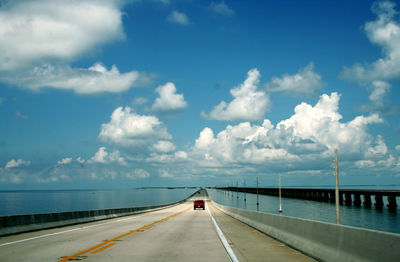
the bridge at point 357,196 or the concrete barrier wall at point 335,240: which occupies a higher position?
the concrete barrier wall at point 335,240

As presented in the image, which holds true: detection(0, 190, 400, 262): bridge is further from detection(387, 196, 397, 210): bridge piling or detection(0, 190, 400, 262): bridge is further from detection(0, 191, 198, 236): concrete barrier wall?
detection(387, 196, 397, 210): bridge piling

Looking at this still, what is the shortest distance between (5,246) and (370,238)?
12.0 metres

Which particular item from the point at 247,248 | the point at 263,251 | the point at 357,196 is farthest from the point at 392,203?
the point at 263,251

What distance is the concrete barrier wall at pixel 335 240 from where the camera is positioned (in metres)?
7.17

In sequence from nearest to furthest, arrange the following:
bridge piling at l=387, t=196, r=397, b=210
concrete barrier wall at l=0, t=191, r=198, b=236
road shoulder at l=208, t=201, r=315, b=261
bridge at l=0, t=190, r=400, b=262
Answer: bridge at l=0, t=190, r=400, b=262, road shoulder at l=208, t=201, r=315, b=261, concrete barrier wall at l=0, t=191, r=198, b=236, bridge piling at l=387, t=196, r=397, b=210

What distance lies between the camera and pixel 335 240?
973 centimetres

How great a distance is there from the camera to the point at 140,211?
4909 centimetres

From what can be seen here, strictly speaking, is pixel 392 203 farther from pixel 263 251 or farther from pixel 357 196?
pixel 263 251

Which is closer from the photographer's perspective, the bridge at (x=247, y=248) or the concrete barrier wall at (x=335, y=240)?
the concrete barrier wall at (x=335, y=240)

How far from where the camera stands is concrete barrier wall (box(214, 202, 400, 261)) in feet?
23.5

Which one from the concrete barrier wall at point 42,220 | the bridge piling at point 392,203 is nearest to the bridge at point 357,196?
the bridge piling at point 392,203

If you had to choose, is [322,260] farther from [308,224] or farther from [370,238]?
[370,238]

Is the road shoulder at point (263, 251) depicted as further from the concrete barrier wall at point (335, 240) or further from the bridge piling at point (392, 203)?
the bridge piling at point (392, 203)

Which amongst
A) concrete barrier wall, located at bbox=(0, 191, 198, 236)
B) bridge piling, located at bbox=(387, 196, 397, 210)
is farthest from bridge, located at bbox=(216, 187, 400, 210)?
concrete barrier wall, located at bbox=(0, 191, 198, 236)
